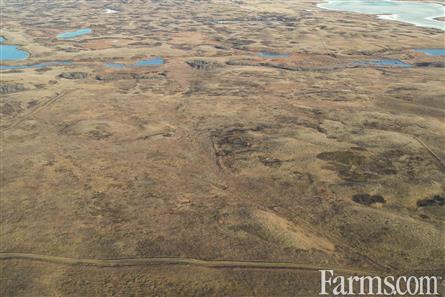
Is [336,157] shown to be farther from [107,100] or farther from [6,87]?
[6,87]

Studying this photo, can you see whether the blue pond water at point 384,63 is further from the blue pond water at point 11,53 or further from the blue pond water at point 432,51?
the blue pond water at point 11,53

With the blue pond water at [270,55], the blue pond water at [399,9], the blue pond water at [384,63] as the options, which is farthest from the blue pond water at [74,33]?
the blue pond water at [399,9]

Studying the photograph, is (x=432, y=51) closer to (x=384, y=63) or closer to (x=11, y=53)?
(x=384, y=63)

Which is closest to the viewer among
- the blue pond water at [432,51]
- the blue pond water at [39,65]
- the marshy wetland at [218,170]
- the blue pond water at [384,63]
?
the marshy wetland at [218,170]

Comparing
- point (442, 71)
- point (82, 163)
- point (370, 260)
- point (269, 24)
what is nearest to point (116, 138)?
point (82, 163)

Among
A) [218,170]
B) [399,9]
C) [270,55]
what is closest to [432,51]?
[270,55]

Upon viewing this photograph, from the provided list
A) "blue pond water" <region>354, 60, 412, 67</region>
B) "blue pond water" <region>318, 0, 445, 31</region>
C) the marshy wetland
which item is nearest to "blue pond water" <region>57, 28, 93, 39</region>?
the marshy wetland

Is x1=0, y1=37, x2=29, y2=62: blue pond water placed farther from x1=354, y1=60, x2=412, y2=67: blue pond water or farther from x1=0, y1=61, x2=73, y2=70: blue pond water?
x1=354, y1=60, x2=412, y2=67: blue pond water
